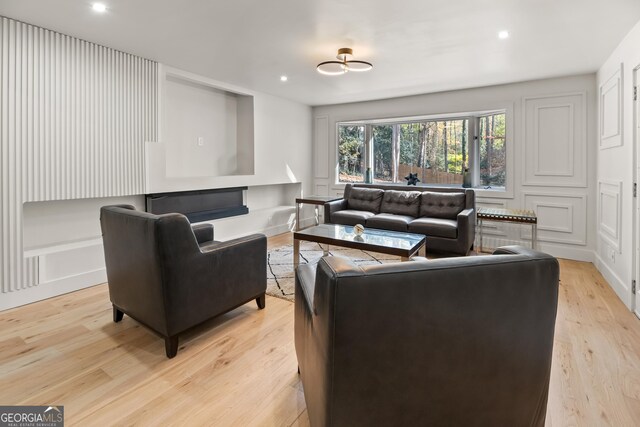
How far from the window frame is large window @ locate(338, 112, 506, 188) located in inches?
0.6

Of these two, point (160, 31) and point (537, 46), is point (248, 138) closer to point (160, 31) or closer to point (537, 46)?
point (160, 31)

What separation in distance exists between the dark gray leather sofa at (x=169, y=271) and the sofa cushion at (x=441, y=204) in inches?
120

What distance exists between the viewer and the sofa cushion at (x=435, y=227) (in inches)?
166

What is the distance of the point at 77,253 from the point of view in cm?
328

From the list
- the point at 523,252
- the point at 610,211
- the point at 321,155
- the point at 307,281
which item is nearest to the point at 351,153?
the point at 321,155

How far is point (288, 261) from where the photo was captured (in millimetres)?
4242

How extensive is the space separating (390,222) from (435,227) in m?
0.58

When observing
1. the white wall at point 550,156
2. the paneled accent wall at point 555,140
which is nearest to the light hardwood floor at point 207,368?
the white wall at point 550,156

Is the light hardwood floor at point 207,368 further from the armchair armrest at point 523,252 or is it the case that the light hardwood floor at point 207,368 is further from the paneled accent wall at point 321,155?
the paneled accent wall at point 321,155

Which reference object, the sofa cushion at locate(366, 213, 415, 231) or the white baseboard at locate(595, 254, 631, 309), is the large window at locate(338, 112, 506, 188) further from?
the white baseboard at locate(595, 254, 631, 309)

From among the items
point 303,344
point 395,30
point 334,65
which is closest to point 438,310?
point 303,344

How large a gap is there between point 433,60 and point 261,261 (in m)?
2.88

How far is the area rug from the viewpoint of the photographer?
3.30 meters

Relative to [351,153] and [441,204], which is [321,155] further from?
[441,204]
